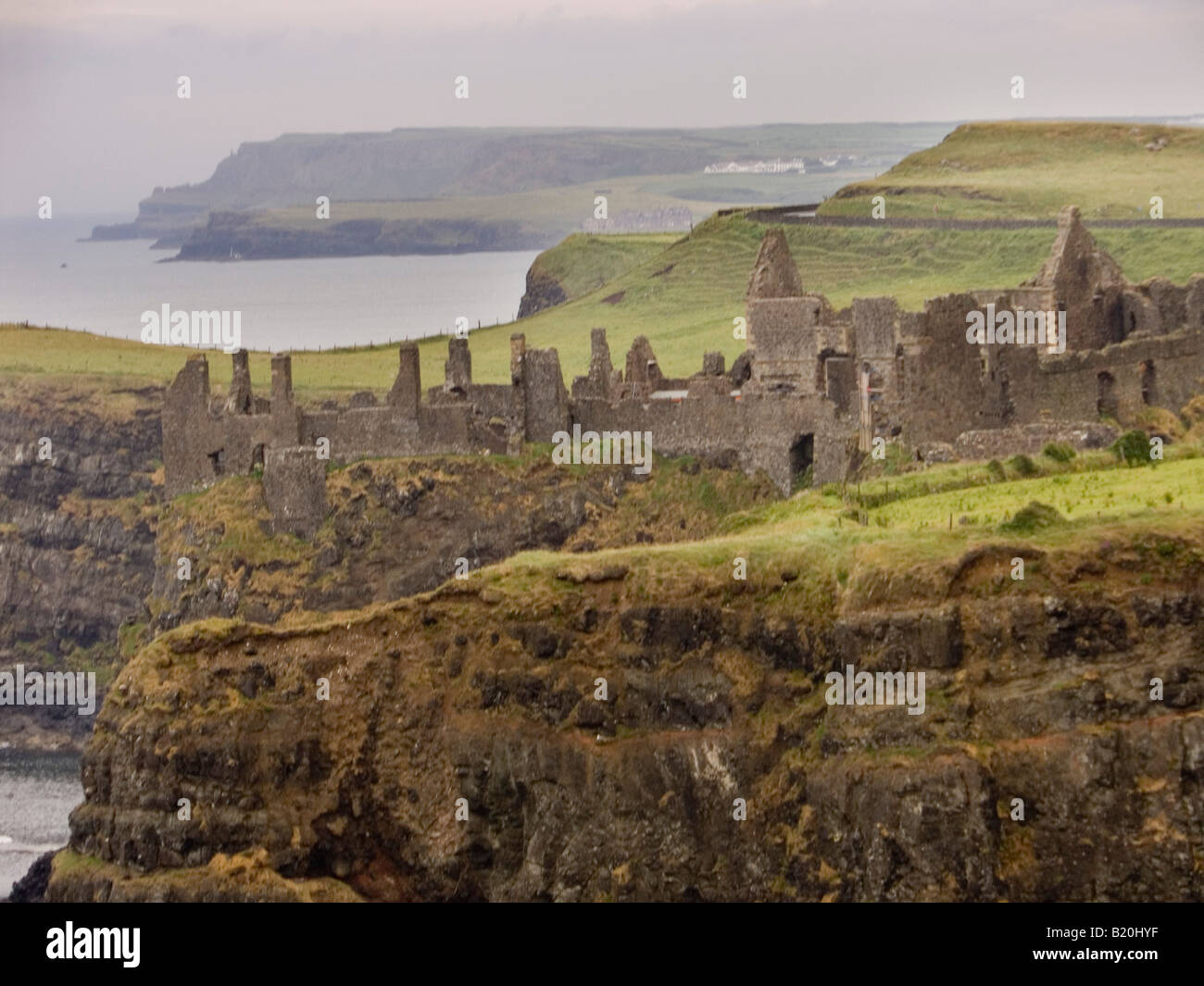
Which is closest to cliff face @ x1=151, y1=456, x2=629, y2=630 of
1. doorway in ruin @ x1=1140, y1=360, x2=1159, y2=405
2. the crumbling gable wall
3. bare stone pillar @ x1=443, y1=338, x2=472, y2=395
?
bare stone pillar @ x1=443, y1=338, x2=472, y2=395

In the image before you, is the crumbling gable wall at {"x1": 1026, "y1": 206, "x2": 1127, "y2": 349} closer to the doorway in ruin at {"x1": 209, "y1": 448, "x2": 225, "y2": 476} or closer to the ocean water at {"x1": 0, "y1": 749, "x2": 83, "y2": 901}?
the doorway in ruin at {"x1": 209, "y1": 448, "x2": 225, "y2": 476}

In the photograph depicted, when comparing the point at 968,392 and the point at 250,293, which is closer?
the point at 968,392

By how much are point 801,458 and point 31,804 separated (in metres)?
23.8

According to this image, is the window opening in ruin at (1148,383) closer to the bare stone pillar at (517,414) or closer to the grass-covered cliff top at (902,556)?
the grass-covered cliff top at (902,556)

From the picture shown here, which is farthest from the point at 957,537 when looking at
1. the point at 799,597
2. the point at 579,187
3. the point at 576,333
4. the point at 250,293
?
the point at 579,187

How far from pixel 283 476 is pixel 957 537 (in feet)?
107

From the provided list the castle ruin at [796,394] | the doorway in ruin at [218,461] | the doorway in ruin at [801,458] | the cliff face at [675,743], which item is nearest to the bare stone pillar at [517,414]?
the castle ruin at [796,394]

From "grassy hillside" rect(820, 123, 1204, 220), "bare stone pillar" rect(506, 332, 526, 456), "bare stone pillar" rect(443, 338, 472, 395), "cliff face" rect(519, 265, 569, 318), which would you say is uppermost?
"grassy hillside" rect(820, 123, 1204, 220)

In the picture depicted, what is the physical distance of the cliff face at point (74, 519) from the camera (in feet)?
343

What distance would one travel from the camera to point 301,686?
6150 cm

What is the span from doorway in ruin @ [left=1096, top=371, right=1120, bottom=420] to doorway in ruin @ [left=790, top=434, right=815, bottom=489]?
802cm

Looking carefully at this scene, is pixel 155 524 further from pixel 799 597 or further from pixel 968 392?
pixel 799 597

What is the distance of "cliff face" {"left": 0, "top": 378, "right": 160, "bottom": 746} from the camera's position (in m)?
105

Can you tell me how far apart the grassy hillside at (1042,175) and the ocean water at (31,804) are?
1740 inches
